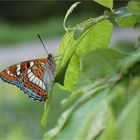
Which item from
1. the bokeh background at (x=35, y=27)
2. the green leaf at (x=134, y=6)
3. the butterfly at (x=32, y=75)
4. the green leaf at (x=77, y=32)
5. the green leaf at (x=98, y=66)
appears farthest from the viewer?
the bokeh background at (x=35, y=27)

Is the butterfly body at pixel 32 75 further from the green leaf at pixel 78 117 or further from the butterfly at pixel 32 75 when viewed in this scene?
the green leaf at pixel 78 117

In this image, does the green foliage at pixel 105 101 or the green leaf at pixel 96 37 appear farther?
the green leaf at pixel 96 37

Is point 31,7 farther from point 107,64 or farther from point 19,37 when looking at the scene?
point 107,64

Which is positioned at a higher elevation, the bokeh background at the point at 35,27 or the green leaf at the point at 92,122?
the green leaf at the point at 92,122

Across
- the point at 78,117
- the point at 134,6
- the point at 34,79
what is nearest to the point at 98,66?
the point at 78,117

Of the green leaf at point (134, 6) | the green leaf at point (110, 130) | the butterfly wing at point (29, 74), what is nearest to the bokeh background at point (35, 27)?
the butterfly wing at point (29, 74)

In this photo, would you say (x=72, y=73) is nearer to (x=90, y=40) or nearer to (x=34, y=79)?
(x=90, y=40)
